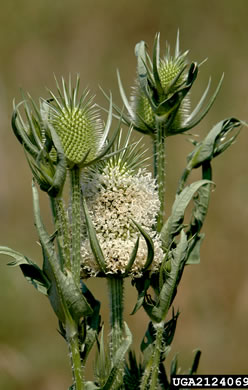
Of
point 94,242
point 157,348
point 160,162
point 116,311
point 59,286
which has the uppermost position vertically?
point 160,162

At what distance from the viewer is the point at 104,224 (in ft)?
5.49

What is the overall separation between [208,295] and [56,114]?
8.99 ft

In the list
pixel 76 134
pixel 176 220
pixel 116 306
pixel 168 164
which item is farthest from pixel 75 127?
pixel 168 164

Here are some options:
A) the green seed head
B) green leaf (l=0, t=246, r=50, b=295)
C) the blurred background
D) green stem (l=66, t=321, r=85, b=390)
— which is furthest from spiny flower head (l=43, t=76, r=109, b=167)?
the blurred background

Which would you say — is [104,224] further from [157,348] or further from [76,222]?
[157,348]

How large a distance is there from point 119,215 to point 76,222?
0.12 meters

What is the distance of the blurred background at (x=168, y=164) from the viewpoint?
13.0 ft

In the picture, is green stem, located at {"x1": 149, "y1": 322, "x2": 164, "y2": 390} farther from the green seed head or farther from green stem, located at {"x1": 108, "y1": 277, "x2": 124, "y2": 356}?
the green seed head

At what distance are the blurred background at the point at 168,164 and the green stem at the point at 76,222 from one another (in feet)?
4.16

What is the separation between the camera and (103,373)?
68.4 inches

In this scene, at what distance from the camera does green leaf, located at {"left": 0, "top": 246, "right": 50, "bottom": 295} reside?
1732 millimetres

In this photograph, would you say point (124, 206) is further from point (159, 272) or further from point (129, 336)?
point (129, 336)

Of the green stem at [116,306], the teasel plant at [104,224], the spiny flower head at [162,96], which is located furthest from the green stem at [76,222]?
the spiny flower head at [162,96]

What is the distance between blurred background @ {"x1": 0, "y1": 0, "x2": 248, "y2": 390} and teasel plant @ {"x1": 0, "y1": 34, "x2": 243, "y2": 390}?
1161mm
